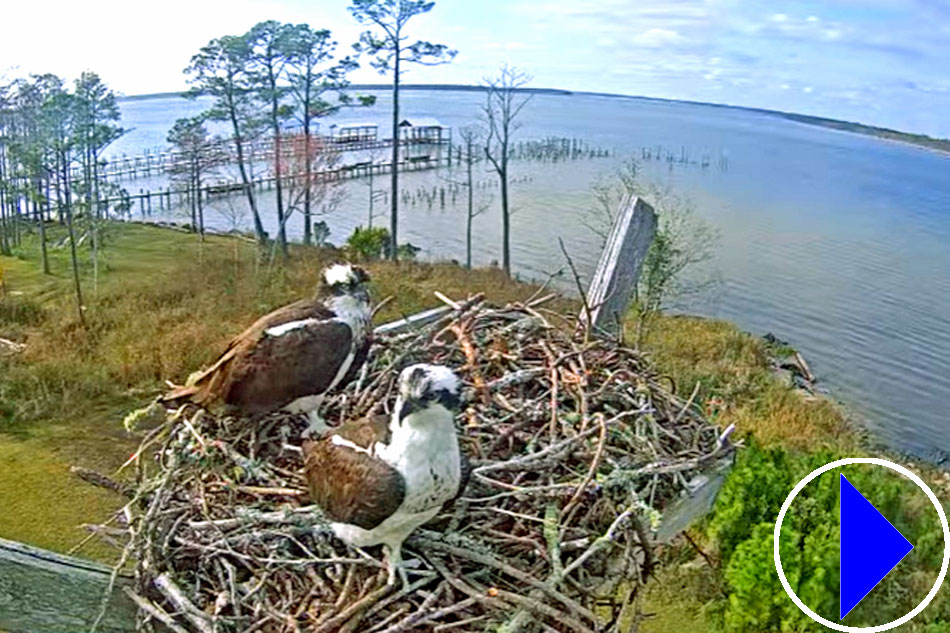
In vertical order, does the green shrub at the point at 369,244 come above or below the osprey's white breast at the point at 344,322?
below

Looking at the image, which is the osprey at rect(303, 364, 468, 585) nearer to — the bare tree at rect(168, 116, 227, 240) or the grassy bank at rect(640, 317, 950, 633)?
the grassy bank at rect(640, 317, 950, 633)

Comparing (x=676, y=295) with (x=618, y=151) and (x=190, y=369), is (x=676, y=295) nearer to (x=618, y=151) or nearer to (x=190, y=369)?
(x=190, y=369)

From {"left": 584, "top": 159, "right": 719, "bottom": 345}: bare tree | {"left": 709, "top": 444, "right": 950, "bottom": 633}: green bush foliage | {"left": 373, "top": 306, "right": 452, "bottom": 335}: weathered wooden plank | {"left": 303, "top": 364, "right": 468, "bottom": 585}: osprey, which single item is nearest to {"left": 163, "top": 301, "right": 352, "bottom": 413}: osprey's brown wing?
{"left": 373, "top": 306, "right": 452, "bottom": 335}: weathered wooden plank

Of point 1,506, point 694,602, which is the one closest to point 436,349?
point 694,602

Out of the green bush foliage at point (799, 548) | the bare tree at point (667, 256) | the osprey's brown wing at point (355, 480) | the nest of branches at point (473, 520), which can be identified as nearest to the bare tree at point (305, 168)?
the bare tree at point (667, 256)

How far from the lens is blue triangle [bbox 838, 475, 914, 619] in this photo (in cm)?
272

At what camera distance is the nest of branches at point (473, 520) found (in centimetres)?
190

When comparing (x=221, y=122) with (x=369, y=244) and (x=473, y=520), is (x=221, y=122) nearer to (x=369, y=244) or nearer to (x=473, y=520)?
(x=369, y=244)

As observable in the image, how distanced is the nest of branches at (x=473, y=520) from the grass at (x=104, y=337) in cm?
239

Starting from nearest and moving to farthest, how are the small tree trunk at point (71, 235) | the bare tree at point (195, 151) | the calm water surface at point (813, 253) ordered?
the small tree trunk at point (71, 235), the calm water surface at point (813, 253), the bare tree at point (195, 151)

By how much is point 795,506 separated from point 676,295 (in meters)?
16.2

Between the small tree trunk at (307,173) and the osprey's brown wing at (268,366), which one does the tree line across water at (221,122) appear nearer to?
the small tree trunk at (307,173)

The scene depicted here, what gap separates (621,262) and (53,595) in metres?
2.21

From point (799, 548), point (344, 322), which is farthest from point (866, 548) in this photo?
point (799, 548)
